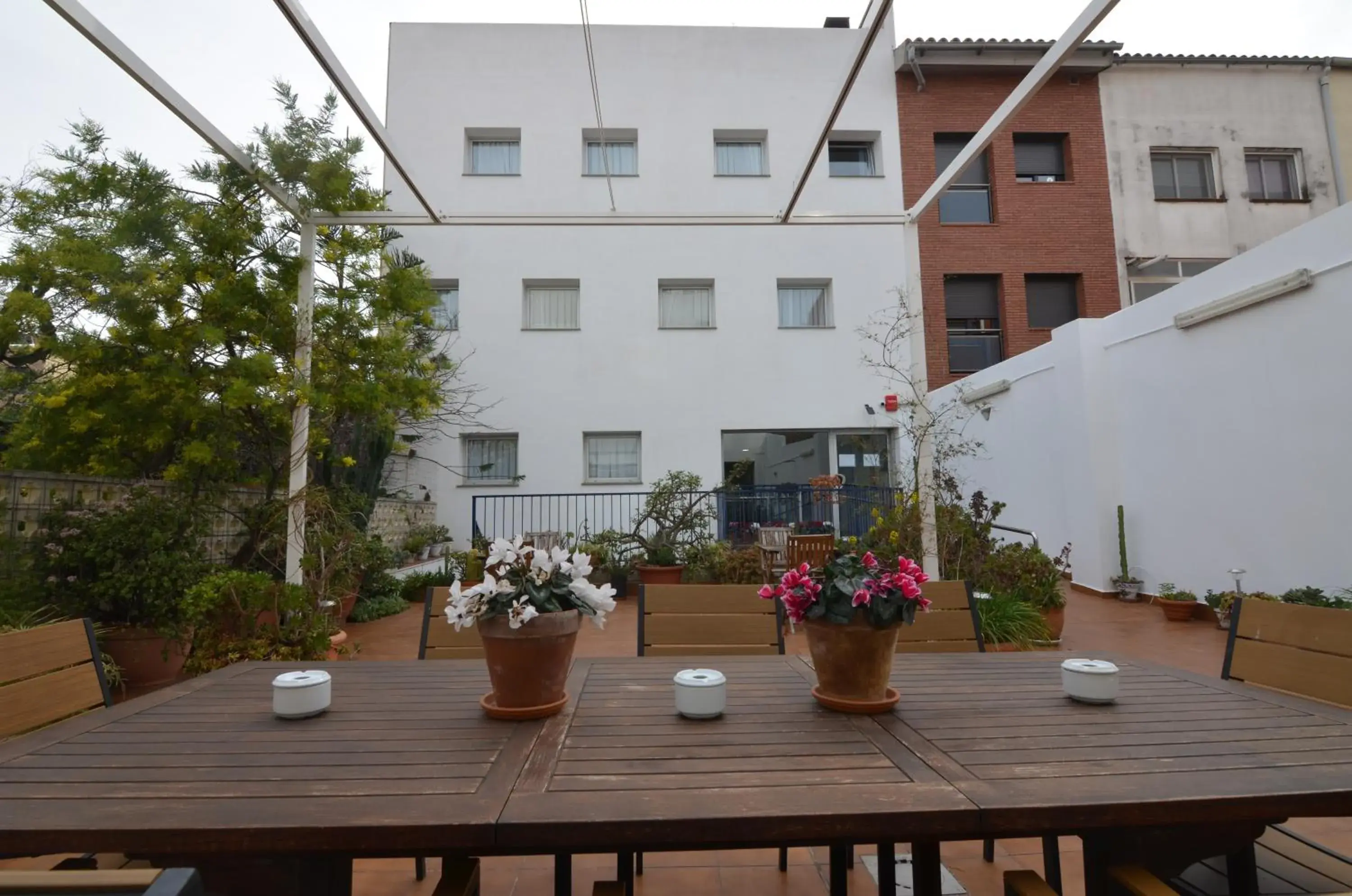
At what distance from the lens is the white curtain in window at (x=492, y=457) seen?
907cm

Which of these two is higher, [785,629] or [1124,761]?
[1124,761]

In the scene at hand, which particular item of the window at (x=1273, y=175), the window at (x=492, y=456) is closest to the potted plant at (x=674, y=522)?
the window at (x=492, y=456)

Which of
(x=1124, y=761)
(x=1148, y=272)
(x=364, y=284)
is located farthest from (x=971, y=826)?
(x=1148, y=272)

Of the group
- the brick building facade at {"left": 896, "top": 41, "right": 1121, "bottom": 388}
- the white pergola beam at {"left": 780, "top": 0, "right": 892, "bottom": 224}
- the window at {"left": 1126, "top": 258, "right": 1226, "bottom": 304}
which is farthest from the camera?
the window at {"left": 1126, "top": 258, "right": 1226, "bottom": 304}

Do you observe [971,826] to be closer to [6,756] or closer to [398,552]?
[6,756]

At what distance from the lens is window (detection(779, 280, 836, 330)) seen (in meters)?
9.58

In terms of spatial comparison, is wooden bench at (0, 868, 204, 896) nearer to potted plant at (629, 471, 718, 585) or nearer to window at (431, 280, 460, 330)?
potted plant at (629, 471, 718, 585)

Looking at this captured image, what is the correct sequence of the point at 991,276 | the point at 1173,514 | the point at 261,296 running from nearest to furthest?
the point at 261,296 < the point at 1173,514 < the point at 991,276

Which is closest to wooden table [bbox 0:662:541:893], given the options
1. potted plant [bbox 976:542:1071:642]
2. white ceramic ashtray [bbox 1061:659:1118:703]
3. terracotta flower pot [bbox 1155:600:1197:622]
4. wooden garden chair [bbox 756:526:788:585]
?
white ceramic ashtray [bbox 1061:659:1118:703]

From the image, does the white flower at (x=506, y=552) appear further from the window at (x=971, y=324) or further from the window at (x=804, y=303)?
the window at (x=971, y=324)

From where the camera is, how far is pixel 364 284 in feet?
16.5

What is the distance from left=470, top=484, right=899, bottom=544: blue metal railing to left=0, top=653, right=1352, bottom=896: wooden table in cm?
643

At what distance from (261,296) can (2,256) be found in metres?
1.42

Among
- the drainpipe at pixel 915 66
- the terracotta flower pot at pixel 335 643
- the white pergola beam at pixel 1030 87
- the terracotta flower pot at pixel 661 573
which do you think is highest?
the drainpipe at pixel 915 66
